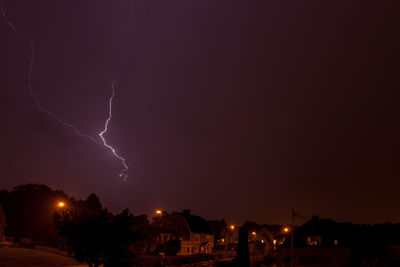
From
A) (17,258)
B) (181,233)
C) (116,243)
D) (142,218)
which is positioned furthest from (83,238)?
(142,218)

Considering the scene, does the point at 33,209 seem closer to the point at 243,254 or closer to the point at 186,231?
the point at 186,231

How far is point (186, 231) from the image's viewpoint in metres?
76.1

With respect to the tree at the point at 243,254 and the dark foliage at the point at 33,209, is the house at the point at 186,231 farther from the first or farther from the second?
the tree at the point at 243,254

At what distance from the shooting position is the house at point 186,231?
2965 inches

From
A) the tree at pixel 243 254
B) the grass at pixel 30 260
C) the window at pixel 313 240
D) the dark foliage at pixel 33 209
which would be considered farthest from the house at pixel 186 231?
the tree at pixel 243 254

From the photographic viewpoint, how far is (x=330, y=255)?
157 ft

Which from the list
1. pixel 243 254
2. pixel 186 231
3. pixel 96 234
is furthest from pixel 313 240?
pixel 96 234

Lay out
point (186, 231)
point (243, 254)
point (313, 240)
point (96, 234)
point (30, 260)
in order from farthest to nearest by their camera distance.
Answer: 1. point (186, 231)
2. point (313, 240)
3. point (30, 260)
4. point (243, 254)
5. point (96, 234)

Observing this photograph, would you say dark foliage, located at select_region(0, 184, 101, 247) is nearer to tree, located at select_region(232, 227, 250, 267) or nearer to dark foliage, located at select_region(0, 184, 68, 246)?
dark foliage, located at select_region(0, 184, 68, 246)

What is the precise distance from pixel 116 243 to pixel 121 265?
1.87 m

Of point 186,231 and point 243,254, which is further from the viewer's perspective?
point 186,231

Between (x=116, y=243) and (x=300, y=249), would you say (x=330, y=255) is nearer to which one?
(x=300, y=249)

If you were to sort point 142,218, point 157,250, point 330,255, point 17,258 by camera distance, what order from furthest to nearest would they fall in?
1. point 142,218
2. point 157,250
3. point 330,255
4. point 17,258

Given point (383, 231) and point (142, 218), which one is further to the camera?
point (142, 218)
